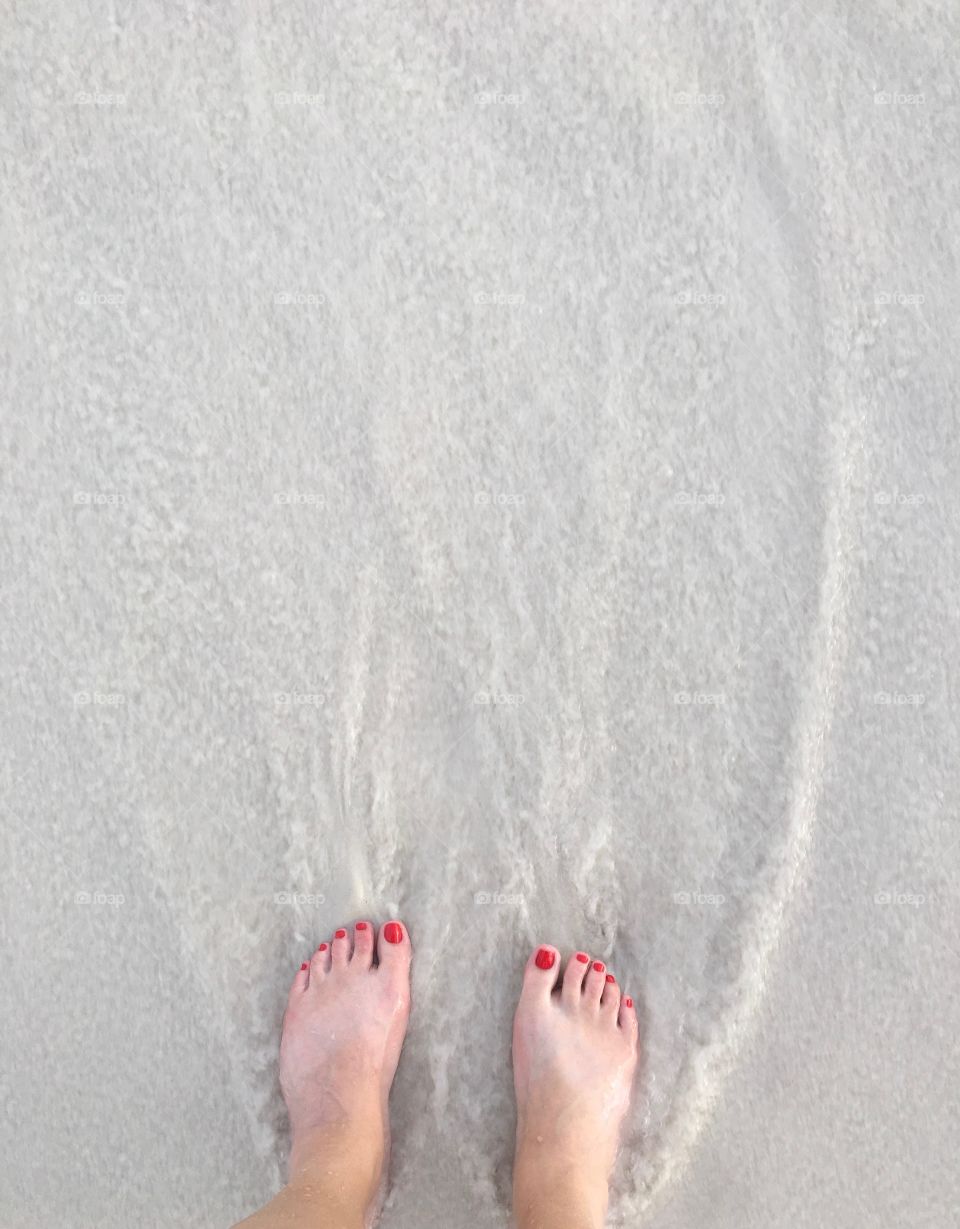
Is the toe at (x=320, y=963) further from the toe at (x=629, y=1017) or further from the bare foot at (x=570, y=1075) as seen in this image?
the toe at (x=629, y=1017)

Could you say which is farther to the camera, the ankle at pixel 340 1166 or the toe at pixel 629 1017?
the toe at pixel 629 1017

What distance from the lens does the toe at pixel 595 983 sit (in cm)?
119

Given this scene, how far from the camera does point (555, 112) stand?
47.7 inches

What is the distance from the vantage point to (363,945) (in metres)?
1.20

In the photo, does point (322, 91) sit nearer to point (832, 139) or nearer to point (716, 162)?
point (716, 162)

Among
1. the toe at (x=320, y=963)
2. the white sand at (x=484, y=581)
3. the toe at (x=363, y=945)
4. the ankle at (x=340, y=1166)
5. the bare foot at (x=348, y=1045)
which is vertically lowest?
the ankle at (x=340, y=1166)

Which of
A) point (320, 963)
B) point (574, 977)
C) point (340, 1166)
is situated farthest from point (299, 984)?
point (574, 977)

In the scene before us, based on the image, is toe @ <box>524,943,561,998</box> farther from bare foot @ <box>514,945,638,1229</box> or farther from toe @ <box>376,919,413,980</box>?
toe @ <box>376,919,413,980</box>

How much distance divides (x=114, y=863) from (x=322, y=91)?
0.94 meters

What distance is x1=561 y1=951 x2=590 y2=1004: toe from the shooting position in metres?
1.19

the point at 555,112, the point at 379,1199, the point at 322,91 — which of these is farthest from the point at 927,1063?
the point at 322,91

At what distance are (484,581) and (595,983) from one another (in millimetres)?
483

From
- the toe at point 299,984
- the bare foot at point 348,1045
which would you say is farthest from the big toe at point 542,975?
the toe at point 299,984

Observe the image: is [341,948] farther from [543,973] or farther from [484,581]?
[484,581]
